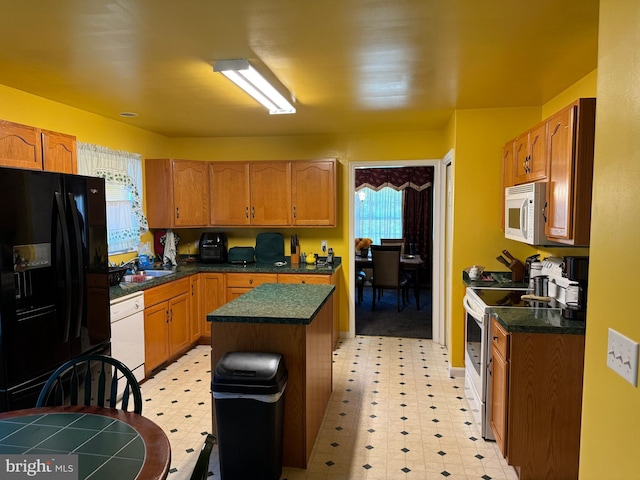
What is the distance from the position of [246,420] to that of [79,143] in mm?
2846

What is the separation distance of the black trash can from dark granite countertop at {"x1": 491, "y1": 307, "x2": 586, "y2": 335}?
50.1 inches

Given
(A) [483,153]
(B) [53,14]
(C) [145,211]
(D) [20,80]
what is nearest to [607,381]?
(B) [53,14]

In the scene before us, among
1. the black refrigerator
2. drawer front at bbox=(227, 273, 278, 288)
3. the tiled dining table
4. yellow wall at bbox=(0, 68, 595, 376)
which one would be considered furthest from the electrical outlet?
Answer: drawer front at bbox=(227, 273, 278, 288)

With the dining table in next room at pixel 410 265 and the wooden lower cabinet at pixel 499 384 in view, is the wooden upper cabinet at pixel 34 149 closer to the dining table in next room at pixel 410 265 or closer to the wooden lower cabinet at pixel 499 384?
the wooden lower cabinet at pixel 499 384

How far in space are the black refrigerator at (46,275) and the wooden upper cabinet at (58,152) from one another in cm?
31

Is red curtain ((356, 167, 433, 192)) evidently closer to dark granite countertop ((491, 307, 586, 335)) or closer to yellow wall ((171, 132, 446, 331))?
yellow wall ((171, 132, 446, 331))

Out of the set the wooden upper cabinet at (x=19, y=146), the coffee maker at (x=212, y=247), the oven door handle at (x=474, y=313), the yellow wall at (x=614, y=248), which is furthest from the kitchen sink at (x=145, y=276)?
the yellow wall at (x=614, y=248)

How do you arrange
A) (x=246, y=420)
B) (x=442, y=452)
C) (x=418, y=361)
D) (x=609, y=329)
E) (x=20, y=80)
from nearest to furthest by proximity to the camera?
(x=609, y=329) → (x=246, y=420) → (x=442, y=452) → (x=20, y=80) → (x=418, y=361)

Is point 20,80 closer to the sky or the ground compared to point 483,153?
closer to the sky

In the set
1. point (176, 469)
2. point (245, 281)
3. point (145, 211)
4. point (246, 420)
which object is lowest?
point (176, 469)

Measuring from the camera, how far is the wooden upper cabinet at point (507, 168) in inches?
130

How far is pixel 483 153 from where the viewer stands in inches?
145

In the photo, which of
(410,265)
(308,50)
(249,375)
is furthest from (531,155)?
(410,265)

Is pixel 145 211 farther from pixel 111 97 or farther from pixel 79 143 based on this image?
pixel 111 97
